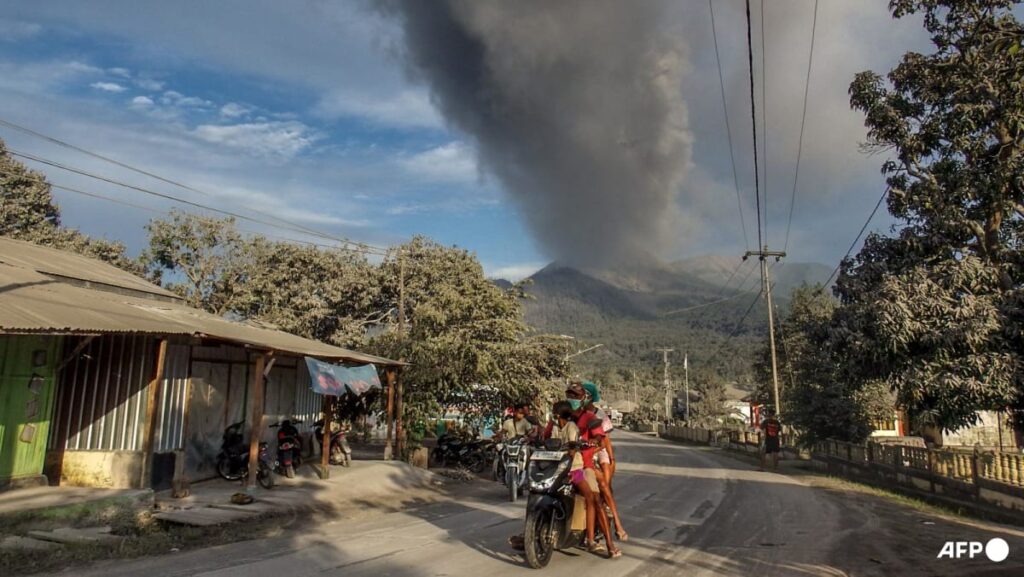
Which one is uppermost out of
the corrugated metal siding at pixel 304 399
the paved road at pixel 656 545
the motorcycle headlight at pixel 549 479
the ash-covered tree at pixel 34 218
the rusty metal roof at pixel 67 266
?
the ash-covered tree at pixel 34 218

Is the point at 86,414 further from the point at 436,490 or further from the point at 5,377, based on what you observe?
the point at 436,490

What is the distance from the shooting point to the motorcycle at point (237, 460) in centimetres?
1166

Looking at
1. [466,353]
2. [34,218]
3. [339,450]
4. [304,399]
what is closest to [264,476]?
[339,450]

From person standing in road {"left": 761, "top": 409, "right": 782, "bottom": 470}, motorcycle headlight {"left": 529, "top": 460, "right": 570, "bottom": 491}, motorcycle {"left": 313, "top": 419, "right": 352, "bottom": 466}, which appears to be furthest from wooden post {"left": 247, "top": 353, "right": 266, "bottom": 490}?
person standing in road {"left": 761, "top": 409, "right": 782, "bottom": 470}

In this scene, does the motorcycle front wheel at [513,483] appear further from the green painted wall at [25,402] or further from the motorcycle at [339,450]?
the green painted wall at [25,402]

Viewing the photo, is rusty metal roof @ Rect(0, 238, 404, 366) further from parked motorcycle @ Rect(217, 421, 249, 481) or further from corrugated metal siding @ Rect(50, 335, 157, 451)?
parked motorcycle @ Rect(217, 421, 249, 481)

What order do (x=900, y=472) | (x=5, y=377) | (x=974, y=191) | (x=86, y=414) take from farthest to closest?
(x=900, y=472) < (x=974, y=191) < (x=86, y=414) < (x=5, y=377)

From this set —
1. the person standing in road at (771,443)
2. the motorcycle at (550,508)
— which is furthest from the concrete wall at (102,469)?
the person standing in road at (771,443)

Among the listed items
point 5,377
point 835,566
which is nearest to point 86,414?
point 5,377

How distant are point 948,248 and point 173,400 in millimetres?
15146

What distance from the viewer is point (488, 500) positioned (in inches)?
482

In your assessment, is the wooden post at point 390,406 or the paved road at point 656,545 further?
the wooden post at point 390,406

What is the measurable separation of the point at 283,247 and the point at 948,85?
78.2ft

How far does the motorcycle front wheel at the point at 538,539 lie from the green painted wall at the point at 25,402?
816cm
